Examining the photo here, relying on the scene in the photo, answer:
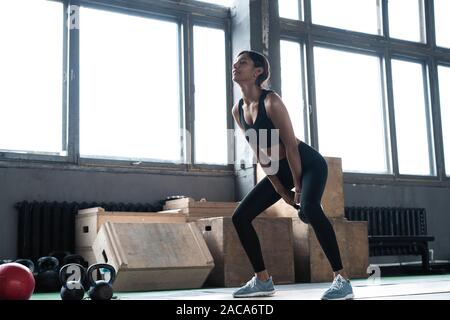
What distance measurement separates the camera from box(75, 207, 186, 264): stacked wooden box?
15.9 ft

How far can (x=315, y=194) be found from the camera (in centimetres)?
293

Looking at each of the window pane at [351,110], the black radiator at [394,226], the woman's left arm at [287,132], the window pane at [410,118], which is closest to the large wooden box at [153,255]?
the woman's left arm at [287,132]

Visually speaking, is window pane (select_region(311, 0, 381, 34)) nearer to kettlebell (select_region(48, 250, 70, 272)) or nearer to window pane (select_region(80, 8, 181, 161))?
window pane (select_region(80, 8, 181, 161))

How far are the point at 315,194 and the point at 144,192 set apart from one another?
317 cm

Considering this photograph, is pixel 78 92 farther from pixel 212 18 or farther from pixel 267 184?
pixel 267 184

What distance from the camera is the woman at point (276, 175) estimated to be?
288 cm

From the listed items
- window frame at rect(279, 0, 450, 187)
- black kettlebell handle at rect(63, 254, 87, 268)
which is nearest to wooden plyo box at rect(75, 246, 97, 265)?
black kettlebell handle at rect(63, 254, 87, 268)

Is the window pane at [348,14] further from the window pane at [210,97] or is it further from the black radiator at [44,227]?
the black radiator at [44,227]

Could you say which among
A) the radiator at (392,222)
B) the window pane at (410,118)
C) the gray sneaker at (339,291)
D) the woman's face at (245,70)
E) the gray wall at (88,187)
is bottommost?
the gray sneaker at (339,291)

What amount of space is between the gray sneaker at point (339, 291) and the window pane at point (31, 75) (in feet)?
11.5

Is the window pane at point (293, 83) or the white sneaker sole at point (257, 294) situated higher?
the window pane at point (293, 83)

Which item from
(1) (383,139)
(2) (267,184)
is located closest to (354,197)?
(1) (383,139)

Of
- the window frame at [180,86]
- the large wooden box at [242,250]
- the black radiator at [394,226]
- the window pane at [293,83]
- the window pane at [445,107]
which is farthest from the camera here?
the window pane at [445,107]

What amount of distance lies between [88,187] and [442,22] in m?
5.52
